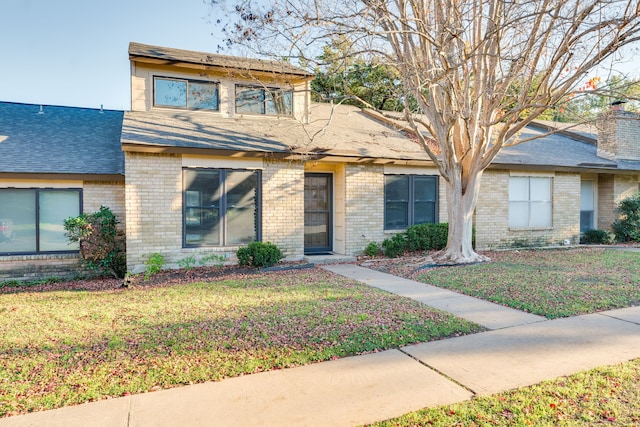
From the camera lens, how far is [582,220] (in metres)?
15.0

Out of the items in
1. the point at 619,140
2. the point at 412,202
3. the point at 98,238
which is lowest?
the point at 98,238

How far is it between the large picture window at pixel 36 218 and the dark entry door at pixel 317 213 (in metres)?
5.75

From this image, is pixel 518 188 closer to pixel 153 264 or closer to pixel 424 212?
pixel 424 212

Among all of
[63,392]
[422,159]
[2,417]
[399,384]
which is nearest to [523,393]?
[399,384]

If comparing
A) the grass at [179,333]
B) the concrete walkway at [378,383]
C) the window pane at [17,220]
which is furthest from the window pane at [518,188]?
the window pane at [17,220]

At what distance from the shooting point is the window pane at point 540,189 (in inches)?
519

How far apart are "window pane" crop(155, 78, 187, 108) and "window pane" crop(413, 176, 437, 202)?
22.9 ft

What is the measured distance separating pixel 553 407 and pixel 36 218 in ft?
34.6

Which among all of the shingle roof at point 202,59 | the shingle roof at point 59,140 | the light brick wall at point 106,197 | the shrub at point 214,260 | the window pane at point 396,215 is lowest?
the shrub at point 214,260

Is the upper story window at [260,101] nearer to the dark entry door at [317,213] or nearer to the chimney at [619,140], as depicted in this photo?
the dark entry door at [317,213]

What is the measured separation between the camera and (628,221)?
47.0 ft

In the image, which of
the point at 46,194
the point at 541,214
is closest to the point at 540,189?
the point at 541,214

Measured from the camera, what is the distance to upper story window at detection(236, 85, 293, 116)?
11.4 m

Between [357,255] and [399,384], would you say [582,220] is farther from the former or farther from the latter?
[399,384]
